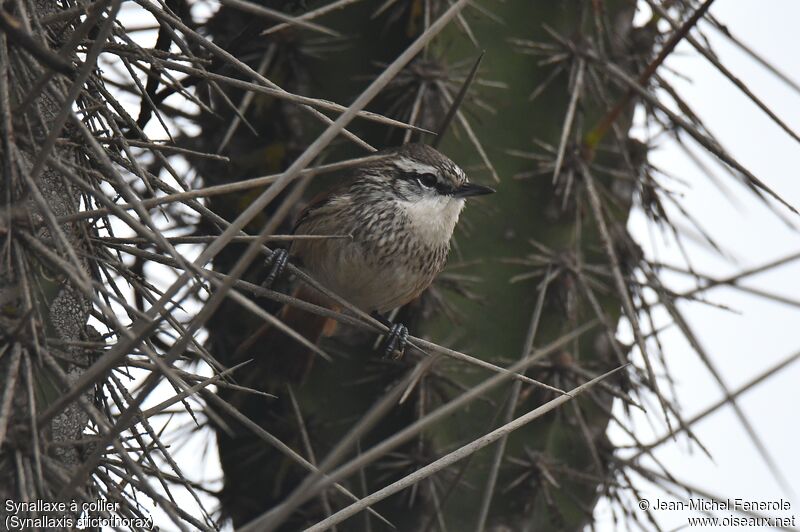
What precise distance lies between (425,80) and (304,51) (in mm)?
423

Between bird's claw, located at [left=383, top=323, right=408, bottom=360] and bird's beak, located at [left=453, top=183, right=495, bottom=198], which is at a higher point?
bird's beak, located at [left=453, top=183, right=495, bottom=198]

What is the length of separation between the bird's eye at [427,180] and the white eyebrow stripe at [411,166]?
0.02 meters

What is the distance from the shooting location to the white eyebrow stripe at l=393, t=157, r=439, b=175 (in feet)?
12.2

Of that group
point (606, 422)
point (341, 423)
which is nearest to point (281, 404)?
point (341, 423)

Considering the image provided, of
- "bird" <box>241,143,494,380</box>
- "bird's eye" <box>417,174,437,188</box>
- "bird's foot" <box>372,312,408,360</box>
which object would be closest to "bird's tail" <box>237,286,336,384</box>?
"bird" <box>241,143,494,380</box>

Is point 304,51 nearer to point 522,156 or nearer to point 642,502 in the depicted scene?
point 522,156

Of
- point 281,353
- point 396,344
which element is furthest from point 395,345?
point 281,353

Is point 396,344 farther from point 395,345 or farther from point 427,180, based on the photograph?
point 427,180

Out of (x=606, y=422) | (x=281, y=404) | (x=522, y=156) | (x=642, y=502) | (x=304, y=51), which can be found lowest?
(x=642, y=502)

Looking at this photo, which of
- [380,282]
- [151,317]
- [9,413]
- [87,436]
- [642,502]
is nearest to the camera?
[151,317]

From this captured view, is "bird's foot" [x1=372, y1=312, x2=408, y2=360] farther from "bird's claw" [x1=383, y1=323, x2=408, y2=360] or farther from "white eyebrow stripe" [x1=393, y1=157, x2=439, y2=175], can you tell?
"white eyebrow stripe" [x1=393, y1=157, x2=439, y2=175]

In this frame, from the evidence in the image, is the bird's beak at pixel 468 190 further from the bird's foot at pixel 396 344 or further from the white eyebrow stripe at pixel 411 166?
the bird's foot at pixel 396 344

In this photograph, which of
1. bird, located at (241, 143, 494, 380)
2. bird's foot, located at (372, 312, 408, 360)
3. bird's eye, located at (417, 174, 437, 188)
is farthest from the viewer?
bird's eye, located at (417, 174, 437, 188)

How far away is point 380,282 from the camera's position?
3.62 metres
